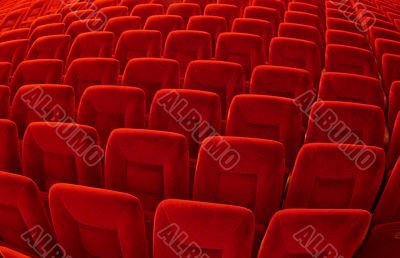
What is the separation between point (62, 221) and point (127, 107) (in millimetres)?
169

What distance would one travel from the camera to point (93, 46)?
0.64 m

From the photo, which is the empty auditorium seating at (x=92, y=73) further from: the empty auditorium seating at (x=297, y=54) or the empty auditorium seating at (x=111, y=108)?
the empty auditorium seating at (x=297, y=54)

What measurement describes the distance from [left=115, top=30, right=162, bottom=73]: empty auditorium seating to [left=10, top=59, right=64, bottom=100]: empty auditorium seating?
0.11 metres

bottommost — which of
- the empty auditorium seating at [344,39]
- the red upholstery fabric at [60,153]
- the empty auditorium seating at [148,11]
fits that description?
the red upholstery fabric at [60,153]

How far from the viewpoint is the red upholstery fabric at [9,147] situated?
0.37 metres

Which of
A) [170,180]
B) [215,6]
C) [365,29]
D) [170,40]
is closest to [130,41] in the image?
[170,40]

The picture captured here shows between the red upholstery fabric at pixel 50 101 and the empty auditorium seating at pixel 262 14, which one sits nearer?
the red upholstery fabric at pixel 50 101

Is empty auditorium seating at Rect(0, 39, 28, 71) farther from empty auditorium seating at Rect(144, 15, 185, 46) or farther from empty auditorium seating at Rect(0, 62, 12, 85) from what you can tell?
empty auditorium seating at Rect(144, 15, 185, 46)

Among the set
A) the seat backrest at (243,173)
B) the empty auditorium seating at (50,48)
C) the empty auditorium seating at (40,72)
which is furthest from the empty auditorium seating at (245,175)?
the empty auditorium seating at (50,48)

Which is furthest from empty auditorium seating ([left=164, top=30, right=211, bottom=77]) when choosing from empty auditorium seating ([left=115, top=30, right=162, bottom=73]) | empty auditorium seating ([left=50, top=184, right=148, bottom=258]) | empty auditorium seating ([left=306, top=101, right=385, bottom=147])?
empty auditorium seating ([left=50, top=184, right=148, bottom=258])

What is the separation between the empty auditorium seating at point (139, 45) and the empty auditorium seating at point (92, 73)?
0.10m

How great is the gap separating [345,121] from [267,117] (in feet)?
0.26

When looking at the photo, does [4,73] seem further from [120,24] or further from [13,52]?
[120,24]

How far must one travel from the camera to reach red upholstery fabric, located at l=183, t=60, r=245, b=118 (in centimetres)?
48
